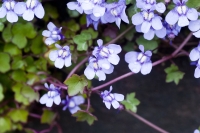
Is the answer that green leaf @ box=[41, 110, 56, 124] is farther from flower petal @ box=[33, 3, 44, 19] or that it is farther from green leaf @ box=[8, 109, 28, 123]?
flower petal @ box=[33, 3, 44, 19]

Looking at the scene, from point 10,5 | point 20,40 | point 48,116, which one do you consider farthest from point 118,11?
point 48,116

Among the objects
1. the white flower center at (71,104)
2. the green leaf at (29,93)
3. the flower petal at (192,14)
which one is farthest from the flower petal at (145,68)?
the green leaf at (29,93)

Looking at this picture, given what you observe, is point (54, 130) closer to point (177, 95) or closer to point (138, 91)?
point (138, 91)

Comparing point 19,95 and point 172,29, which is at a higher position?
point 172,29

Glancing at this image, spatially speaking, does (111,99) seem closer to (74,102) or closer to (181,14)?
(74,102)

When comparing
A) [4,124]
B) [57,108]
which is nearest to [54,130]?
[57,108]

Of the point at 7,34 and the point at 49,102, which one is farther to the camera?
the point at 7,34

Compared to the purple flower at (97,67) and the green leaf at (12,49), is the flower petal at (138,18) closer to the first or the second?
the purple flower at (97,67)

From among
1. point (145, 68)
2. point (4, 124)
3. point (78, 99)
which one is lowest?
point (4, 124)
